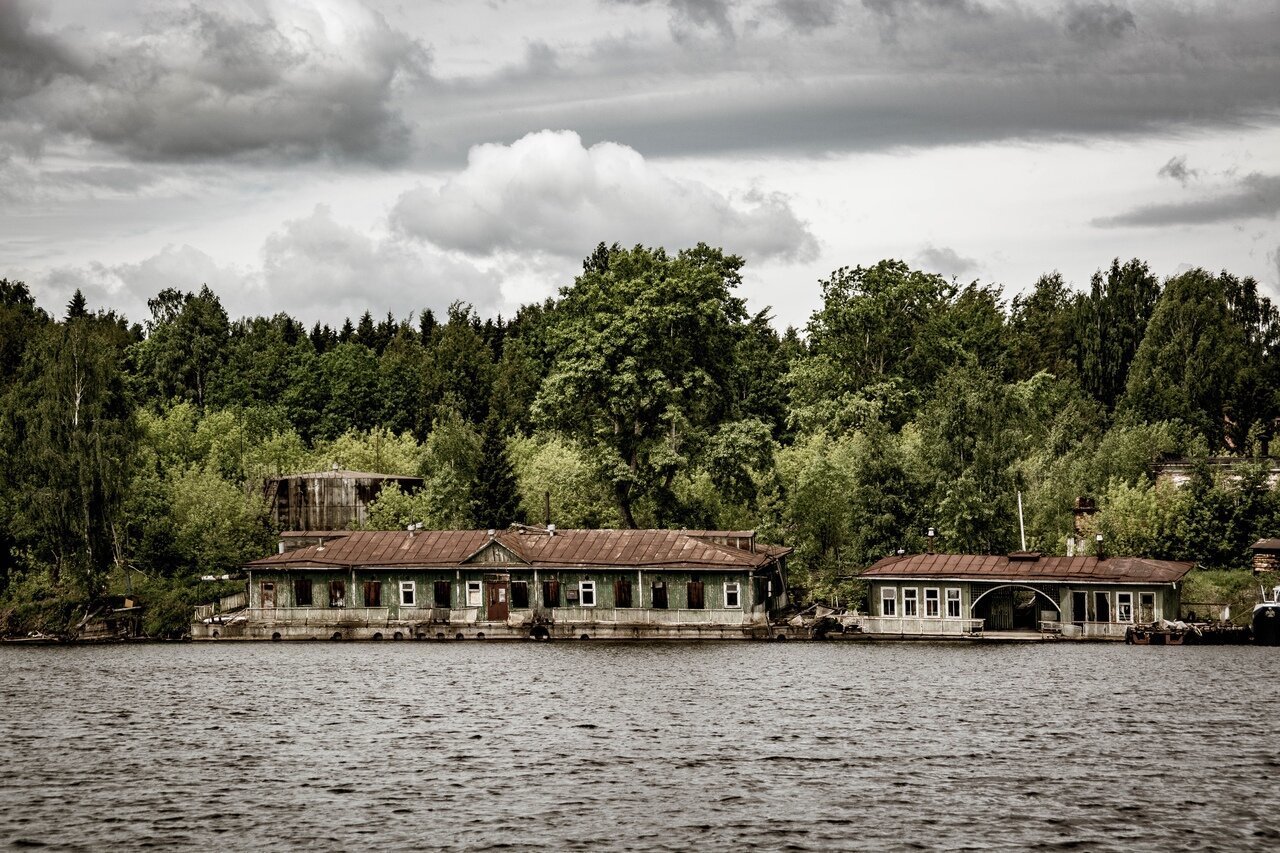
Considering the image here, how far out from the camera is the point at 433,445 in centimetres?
10588

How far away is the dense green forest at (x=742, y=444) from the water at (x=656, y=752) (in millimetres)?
15164

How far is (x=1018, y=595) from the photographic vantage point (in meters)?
77.5

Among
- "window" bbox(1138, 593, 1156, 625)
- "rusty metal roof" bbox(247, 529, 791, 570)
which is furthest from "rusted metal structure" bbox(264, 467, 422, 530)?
"window" bbox(1138, 593, 1156, 625)

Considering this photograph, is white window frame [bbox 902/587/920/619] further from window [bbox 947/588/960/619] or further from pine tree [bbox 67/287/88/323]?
pine tree [bbox 67/287/88/323]

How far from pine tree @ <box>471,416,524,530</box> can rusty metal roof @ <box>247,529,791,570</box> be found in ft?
22.5

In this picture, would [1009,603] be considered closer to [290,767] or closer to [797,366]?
[797,366]

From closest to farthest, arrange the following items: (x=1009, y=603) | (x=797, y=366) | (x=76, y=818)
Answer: (x=76, y=818) → (x=1009, y=603) → (x=797, y=366)

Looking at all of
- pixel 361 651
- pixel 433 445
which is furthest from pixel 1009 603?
pixel 433 445

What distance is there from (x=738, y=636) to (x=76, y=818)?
47.0m

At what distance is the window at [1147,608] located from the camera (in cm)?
7431

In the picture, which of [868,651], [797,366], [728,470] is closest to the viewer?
[868,651]

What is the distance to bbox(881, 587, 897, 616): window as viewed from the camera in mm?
77250

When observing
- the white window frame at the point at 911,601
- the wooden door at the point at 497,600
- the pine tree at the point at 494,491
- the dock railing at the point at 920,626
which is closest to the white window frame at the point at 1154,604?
the dock railing at the point at 920,626

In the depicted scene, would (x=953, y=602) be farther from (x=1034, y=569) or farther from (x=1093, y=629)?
(x=1093, y=629)
